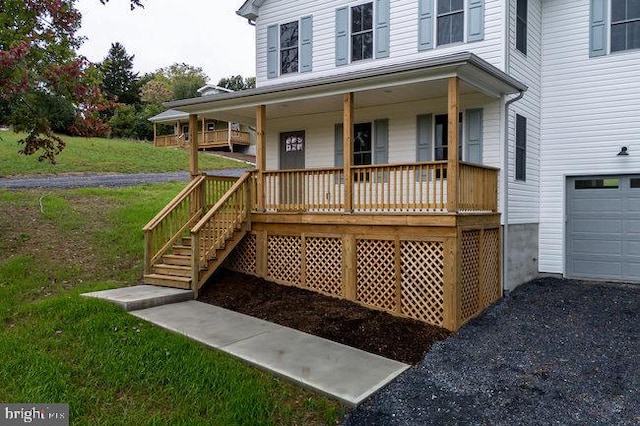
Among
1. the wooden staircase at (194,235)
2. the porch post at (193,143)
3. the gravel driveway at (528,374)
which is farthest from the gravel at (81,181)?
the gravel driveway at (528,374)

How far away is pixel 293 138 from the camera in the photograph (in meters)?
12.0

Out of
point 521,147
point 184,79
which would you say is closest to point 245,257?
point 521,147

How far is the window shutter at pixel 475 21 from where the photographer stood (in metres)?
9.30

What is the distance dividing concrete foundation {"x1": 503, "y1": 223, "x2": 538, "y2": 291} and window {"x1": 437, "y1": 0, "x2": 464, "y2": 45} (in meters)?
3.96

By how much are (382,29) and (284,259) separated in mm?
5530

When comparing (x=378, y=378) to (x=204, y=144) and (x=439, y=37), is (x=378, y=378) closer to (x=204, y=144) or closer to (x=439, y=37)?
(x=439, y=37)

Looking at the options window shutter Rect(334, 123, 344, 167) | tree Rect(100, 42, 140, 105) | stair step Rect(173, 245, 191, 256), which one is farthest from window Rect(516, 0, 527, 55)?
tree Rect(100, 42, 140, 105)

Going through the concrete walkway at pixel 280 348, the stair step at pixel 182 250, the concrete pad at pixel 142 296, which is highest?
the stair step at pixel 182 250

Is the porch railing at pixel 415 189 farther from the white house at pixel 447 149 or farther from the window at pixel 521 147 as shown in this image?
the window at pixel 521 147

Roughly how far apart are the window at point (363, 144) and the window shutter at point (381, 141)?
165mm

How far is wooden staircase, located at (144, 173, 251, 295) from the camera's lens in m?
8.46

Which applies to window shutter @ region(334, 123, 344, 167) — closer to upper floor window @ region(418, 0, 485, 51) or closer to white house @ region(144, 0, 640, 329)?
white house @ region(144, 0, 640, 329)

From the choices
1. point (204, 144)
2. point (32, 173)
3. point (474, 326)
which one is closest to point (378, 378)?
point (474, 326)

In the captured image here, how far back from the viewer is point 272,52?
1231cm
